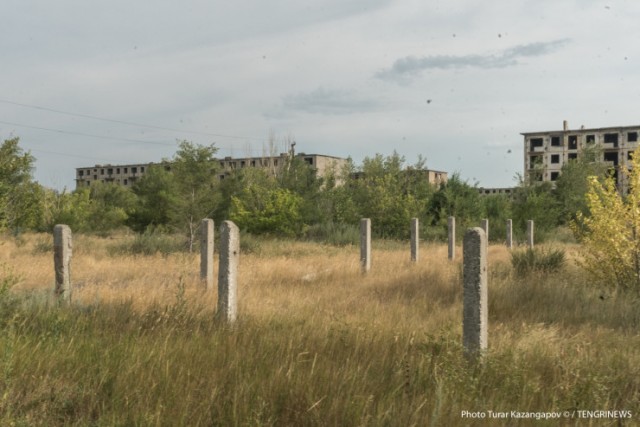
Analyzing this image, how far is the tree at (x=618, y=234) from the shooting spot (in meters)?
9.42

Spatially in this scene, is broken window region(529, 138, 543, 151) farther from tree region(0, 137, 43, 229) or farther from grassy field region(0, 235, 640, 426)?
grassy field region(0, 235, 640, 426)

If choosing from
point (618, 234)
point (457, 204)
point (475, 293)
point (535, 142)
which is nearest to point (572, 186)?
point (457, 204)

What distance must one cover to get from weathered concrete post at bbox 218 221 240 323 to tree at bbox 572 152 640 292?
6.76m

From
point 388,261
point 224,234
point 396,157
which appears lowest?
point 388,261

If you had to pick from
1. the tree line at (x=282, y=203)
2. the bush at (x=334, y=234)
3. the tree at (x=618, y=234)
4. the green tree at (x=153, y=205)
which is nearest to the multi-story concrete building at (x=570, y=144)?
the tree line at (x=282, y=203)

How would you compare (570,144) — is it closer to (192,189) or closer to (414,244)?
(192,189)

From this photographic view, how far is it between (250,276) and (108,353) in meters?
7.04

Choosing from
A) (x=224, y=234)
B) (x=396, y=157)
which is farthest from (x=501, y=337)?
(x=396, y=157)

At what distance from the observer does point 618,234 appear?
9422 mm

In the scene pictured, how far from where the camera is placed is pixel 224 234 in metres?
6.28

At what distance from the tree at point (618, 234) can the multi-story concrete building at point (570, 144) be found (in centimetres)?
7097

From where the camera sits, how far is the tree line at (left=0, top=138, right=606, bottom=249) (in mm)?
23109

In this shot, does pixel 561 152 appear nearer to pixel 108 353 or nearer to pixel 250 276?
pixel 250 276

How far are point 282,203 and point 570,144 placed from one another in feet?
221
